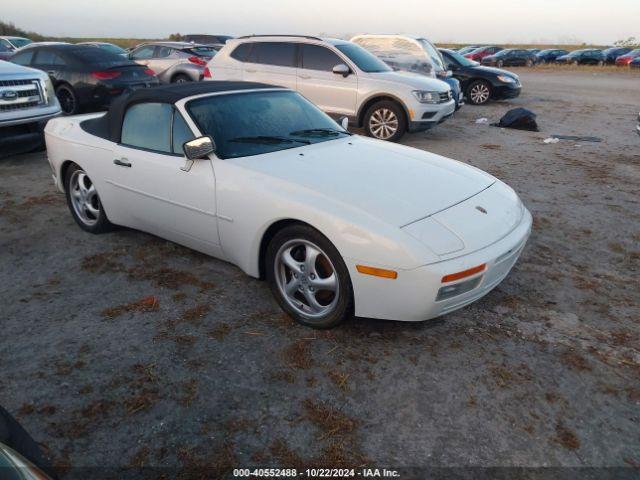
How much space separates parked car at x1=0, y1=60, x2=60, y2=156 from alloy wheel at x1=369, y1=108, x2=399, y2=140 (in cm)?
534

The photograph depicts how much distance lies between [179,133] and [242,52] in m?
6.54

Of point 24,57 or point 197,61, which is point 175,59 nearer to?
point 197,61

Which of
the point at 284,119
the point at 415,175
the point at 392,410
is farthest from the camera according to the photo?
the point at 284,119

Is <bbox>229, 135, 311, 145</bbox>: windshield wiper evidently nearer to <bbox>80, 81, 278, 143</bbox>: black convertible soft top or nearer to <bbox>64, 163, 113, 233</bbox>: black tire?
<bbox>80, 81, 278, 143</bbox>: black convertible soft top

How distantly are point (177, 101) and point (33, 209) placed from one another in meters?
2.88

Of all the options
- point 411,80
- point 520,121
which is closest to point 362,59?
point 411,80

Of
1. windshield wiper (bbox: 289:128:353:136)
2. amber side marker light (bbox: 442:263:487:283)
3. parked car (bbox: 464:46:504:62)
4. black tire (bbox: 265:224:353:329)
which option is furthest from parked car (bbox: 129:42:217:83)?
parked car (bbox: 464:46:504:62)

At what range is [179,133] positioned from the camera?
3.90 m

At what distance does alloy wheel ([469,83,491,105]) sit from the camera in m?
15.1

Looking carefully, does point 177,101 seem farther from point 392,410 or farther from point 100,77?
point 100,77

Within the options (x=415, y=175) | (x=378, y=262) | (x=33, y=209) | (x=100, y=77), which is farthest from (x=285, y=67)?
(x=378, y=262)

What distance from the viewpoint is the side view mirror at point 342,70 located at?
8930 millimetres

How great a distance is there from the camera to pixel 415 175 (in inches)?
142

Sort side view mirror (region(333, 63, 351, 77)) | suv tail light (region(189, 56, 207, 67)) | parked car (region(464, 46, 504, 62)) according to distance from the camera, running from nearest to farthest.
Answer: side view mirror (region(333, 63, 351, 77)), suv tail light (region(189, 56, 207, 67)), parked car (region(464, 46, 504, 62))
